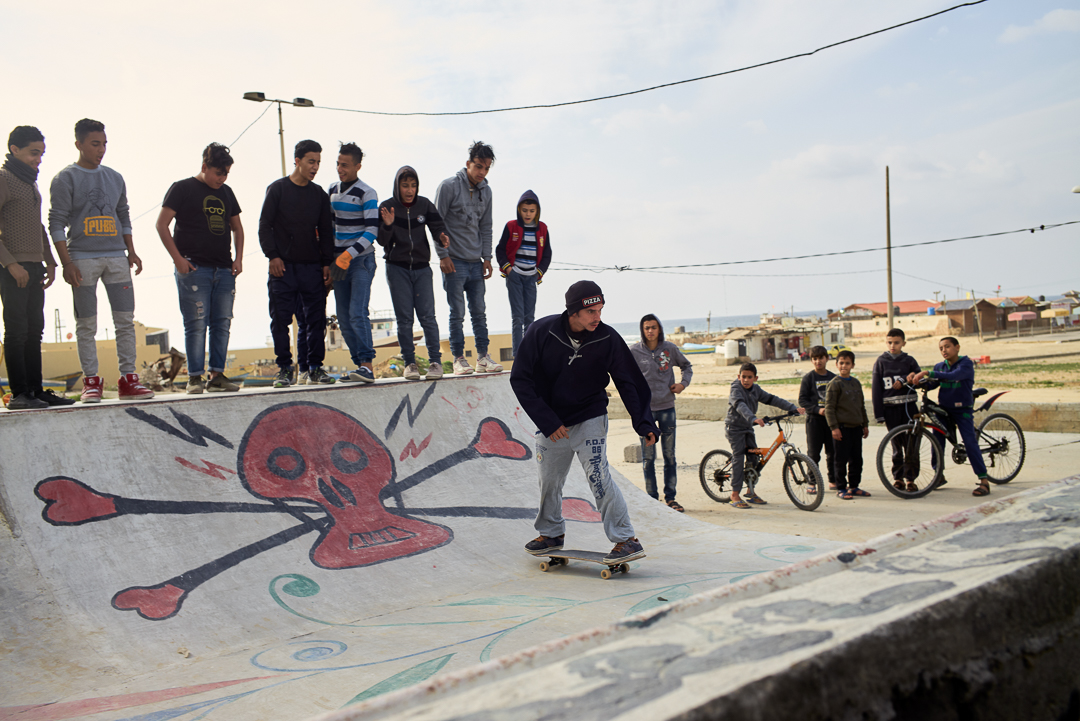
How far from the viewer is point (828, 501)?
7.75 m

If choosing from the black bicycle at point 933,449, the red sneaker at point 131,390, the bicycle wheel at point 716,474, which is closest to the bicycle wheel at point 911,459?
the black bicycle at point 933,449

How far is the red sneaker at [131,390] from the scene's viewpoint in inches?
227

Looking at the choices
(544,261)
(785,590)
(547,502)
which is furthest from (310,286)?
(785,590)

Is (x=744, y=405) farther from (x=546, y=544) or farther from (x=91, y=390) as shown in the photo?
(x=91, y=390)

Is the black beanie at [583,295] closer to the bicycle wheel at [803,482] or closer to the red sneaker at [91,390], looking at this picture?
the bicycle wheel at [803,482]

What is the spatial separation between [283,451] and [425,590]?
173cm

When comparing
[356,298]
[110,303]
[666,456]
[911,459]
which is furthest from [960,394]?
[110,303]

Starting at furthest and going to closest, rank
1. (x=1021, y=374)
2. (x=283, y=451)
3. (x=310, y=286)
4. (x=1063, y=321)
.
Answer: (x=1063, y=321) → (x=1021, y=374) → (x=310, y=286) → (x=283, y=451)

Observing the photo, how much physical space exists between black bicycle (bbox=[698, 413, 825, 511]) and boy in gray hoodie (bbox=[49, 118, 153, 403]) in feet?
19.2

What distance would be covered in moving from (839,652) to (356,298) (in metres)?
6.29

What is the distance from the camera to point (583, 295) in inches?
182

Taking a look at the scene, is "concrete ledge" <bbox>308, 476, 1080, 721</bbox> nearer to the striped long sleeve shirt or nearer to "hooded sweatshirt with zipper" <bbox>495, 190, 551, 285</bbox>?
the striped long sleeve shirt

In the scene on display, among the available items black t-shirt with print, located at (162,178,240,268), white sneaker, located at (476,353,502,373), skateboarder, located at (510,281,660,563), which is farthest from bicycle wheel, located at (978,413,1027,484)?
black t-shirt with print, located at (162,178,240,268)

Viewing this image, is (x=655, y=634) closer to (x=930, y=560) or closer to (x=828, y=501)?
(x=930, y=560)
